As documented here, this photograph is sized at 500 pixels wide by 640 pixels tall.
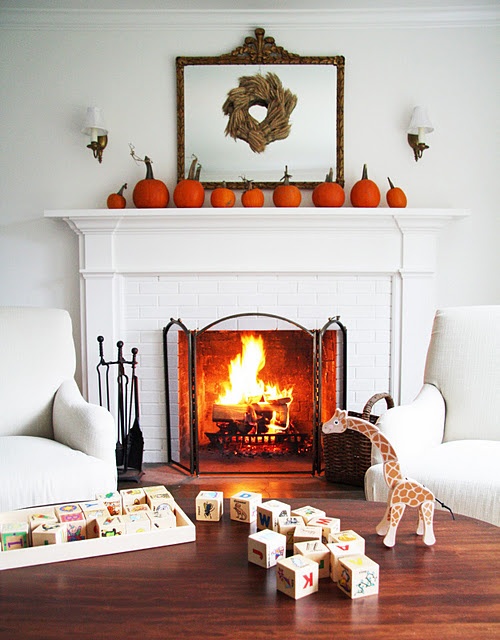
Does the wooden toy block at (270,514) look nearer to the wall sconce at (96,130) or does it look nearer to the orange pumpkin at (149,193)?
the orange pumpkin at (149,193)

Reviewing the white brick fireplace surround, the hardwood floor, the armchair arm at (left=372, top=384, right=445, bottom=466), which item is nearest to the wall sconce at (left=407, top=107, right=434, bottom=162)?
the white brick fireplace surround

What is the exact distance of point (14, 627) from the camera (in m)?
0.94

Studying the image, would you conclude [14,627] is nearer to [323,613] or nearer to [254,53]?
[323,613]

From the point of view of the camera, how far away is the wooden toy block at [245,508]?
4.44ft

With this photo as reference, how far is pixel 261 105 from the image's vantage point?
3223mm

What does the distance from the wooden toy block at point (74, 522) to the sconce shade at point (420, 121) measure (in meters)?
2.62

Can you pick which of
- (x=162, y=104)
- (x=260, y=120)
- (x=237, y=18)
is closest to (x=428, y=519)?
(x=260, y=120)

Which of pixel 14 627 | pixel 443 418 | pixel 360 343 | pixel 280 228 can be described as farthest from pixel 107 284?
pixel 14 627

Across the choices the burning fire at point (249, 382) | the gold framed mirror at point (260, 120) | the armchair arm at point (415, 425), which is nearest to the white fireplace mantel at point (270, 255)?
the gold framed mirror at point (260, 120)

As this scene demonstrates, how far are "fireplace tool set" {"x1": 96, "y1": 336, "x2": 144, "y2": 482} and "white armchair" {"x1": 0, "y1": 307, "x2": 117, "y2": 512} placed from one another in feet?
1.52

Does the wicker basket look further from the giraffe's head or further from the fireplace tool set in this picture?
the giraffe's head

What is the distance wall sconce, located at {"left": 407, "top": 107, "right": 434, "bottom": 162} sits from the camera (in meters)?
3.05

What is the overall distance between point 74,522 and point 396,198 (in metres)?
2.43

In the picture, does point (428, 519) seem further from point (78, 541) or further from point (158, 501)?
point (78, 541)
